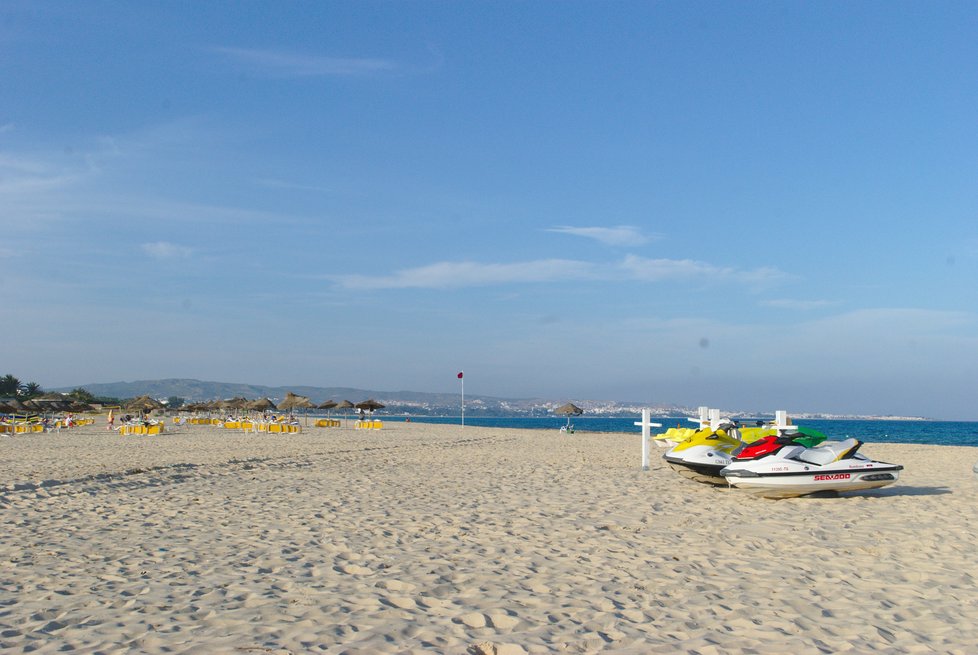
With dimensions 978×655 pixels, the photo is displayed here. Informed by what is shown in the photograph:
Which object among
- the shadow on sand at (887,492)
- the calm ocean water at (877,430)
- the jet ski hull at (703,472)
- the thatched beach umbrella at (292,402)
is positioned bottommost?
the calm ocean water at (877,430)

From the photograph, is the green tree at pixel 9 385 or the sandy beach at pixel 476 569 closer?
the sandy beach at pixel 476 569

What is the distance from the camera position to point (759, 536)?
25.9 ft

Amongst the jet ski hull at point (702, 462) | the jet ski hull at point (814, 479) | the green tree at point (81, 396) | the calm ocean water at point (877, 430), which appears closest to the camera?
the jet ski hull at point (814, 479)

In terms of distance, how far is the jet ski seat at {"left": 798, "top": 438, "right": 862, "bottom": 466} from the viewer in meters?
10.8

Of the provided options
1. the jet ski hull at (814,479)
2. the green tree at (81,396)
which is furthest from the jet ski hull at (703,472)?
the green tree at (81,396)

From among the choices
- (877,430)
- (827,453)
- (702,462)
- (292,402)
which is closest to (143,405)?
(292,402)

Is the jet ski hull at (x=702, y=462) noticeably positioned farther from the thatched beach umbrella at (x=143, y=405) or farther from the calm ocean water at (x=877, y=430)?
the thatched beach umbrella at (x=143, y=405)

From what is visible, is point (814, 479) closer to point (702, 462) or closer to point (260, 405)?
point (702, 462)

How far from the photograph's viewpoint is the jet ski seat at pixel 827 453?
35.4ft

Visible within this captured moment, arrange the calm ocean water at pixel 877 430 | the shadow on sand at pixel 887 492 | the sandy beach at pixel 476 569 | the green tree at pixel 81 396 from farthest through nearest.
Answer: the green tree at pixel 81 396 < the calm ocean water at pixel 877 430 < the shadow on sand at pixel 887 492 < the sandy beach at pixel 476 569

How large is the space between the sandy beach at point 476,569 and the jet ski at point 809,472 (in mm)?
247

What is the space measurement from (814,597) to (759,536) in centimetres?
254

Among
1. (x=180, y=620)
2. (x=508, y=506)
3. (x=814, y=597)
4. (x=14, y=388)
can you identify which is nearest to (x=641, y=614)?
(x=814, y=597)

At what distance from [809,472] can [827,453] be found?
2.03 ft
